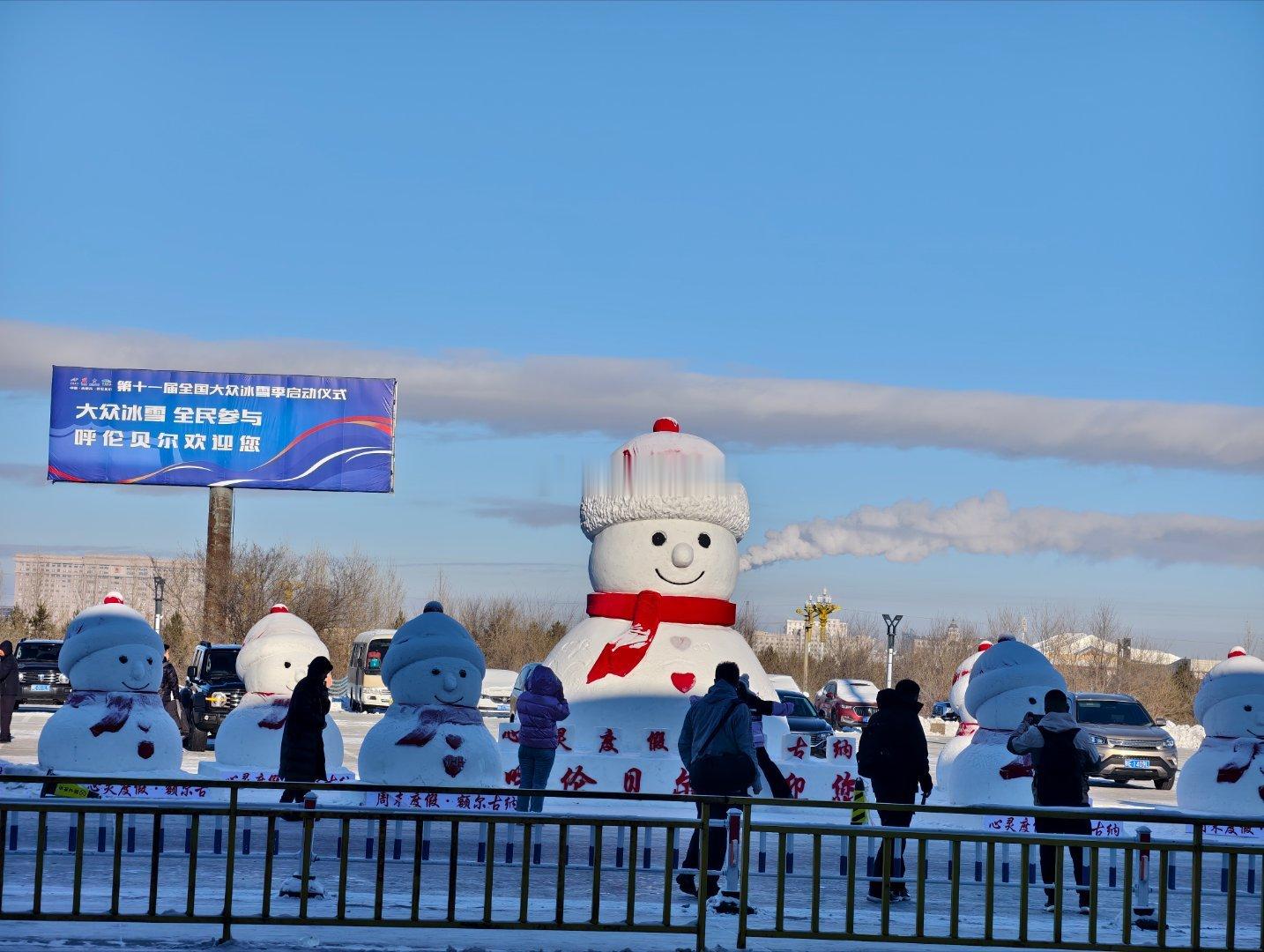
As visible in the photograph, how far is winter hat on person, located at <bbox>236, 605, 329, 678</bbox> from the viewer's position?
1664cm

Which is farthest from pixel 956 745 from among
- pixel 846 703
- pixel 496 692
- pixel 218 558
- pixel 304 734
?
pixel 218 558

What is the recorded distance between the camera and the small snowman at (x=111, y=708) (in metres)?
14.6

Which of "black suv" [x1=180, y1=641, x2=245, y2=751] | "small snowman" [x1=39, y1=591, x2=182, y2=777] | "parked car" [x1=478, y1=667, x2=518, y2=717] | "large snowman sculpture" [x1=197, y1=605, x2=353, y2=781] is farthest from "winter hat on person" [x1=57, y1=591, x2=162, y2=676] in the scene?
"parked car" [x1=478, y1=667, x2=518, y2=717]

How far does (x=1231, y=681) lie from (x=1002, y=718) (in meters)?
2.52

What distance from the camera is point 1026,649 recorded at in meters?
15.3

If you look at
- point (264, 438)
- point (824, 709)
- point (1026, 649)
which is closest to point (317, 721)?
point (1026, 649)

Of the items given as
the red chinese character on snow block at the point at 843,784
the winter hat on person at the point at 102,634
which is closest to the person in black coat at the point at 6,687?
the winter hat on person at the point at 102,634

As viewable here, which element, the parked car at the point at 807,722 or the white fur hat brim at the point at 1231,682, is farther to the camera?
the parked car at the point at 807,722

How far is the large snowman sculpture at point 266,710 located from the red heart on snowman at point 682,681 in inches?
135

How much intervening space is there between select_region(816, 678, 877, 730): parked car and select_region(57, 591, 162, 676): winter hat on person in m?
17.9

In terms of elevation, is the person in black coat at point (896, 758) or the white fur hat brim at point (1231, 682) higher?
the white fur hat brim at point (1231, 682)

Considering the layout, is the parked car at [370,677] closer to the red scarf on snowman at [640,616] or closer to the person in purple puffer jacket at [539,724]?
the red scarf on snowman at [640,616]

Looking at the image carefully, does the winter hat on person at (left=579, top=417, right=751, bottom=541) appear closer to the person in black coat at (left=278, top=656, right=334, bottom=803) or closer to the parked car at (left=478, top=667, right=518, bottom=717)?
the person in black coat at (left=278, top=656, right=334, bottom=803)

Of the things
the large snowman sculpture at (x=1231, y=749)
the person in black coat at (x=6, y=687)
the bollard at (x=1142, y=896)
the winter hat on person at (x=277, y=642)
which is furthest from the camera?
the person in black coat at (x=6, y=687)
